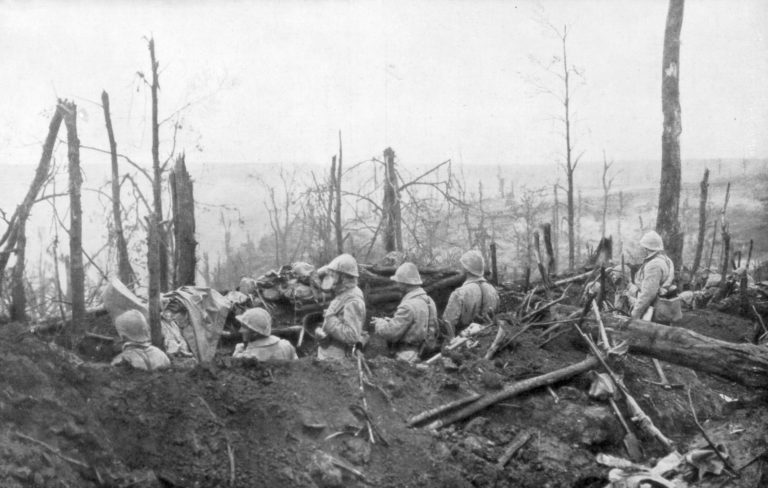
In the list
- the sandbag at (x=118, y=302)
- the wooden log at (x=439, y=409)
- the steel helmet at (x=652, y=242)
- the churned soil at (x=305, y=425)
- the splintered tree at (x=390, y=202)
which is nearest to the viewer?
the churned soil at (x=305, y=425)

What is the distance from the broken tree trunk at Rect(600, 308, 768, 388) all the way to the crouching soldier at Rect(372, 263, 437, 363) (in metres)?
2.14

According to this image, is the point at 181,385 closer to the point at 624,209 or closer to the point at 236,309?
the point at 236,309

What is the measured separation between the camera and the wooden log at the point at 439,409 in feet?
15.4

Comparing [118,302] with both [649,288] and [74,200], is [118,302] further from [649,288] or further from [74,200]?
[649,288]

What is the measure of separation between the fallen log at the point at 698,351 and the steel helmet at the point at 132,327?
4.28 metres

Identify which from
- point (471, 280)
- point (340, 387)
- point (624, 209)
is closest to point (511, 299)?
point (471, 280)

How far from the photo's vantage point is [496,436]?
4.75 meters

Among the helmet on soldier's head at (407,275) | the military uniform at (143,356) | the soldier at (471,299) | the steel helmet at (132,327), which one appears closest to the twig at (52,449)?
the military uniform at (143,356)

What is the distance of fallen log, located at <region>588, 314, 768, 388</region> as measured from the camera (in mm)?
4426

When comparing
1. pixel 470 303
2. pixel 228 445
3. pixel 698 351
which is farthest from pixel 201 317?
pixel 698 351

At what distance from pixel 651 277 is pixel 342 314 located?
4.14 metres

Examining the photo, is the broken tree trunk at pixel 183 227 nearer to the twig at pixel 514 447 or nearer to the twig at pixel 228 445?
the twig at pixel 228 445

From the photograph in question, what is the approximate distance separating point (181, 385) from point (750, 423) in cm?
423

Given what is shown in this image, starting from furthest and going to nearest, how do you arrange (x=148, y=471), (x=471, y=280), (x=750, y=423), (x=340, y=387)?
(x=471, y=280)
(x=340, y=387)
(x=750, y=423)
(x=148, y=471)
